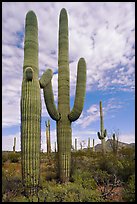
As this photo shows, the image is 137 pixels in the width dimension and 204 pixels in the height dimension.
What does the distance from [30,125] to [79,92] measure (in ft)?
9.38

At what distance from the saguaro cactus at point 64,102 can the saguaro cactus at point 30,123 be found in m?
1.02

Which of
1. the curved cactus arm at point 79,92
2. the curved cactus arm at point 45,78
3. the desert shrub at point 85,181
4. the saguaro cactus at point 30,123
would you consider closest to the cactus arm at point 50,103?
the curved cactus arm at point 79,92

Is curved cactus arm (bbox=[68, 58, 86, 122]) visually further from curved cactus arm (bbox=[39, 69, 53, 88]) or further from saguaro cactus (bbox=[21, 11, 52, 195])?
saguaro cactus (bbox=[21, 11, 52, 195])

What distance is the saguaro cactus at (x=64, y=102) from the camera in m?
9.02

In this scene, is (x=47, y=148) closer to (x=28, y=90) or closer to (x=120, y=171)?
(x=120, y=171)

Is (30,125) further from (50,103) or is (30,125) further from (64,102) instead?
(64,102)

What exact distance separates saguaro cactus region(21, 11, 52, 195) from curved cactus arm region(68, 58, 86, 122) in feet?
6.19

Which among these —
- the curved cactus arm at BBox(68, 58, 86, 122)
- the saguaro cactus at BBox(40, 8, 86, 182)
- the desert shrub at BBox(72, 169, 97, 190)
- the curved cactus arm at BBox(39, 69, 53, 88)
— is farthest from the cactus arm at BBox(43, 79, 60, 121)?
the desert shrub at BBox(72, 169, 97, 190)

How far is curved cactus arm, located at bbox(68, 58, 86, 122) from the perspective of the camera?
9.30 meters

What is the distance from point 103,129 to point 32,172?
38.8 feet

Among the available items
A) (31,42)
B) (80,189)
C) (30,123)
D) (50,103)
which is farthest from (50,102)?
(80,189)

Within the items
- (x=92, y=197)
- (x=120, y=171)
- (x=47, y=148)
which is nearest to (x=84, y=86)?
(x=120, y=171)

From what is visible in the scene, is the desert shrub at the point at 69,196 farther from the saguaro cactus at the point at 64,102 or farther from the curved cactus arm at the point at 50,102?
the curved cactus arm at the point at 50,102

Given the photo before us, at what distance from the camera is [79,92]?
961 centimetres
